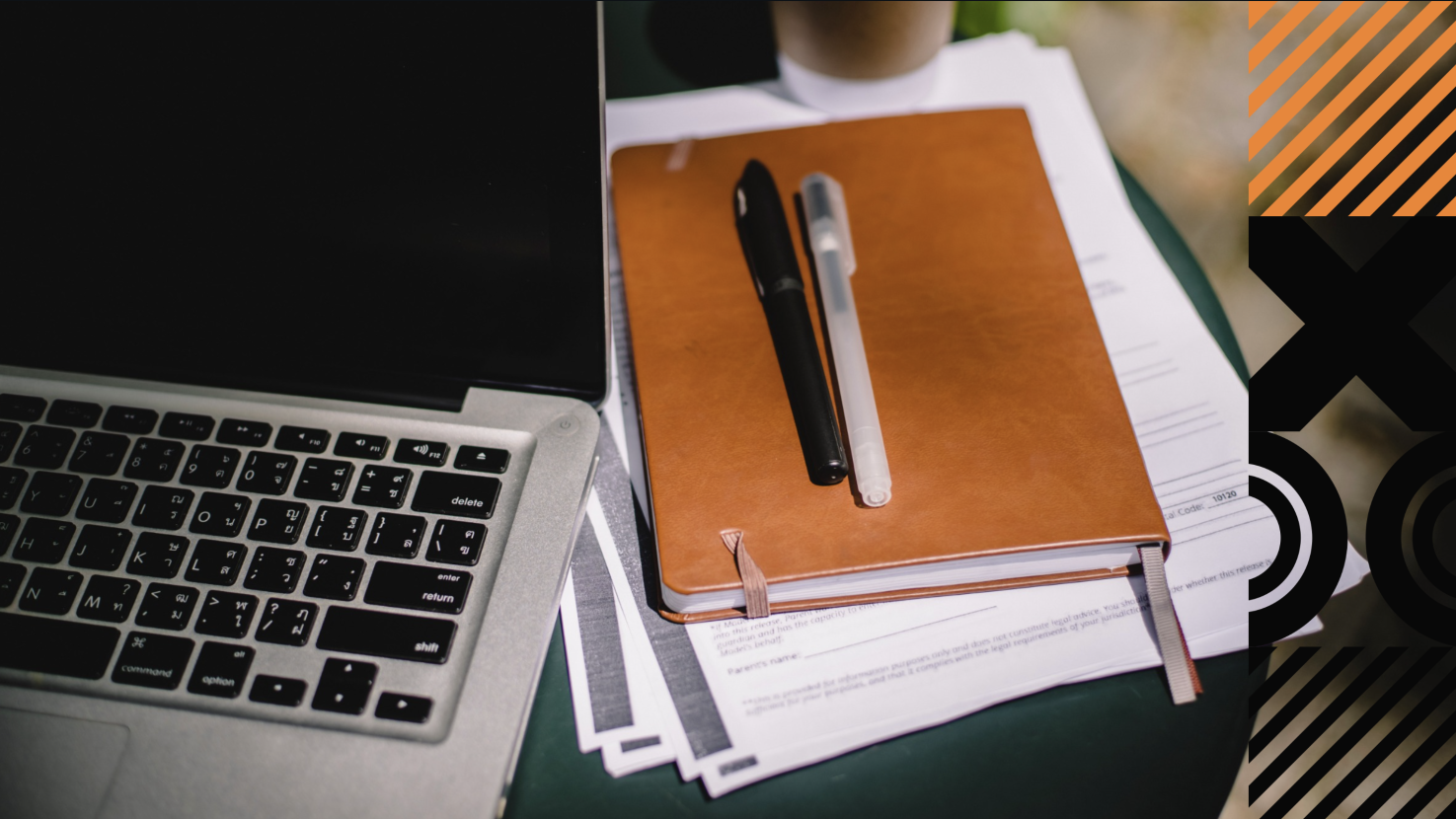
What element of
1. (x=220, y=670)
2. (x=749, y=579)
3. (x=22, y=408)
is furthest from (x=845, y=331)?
(x=22, y=408)

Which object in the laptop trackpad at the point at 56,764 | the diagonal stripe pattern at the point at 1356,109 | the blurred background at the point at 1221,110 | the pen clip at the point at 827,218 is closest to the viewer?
the laptop trackpad at the point at 56,764

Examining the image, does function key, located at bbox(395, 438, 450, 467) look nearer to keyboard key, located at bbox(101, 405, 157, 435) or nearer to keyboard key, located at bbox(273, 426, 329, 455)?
keyboard key, located at bbox(273, 426, 329, 455)

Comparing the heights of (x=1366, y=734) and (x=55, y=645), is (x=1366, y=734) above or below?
below

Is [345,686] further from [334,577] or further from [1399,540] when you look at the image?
[1399,540]

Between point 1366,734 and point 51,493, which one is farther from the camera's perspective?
point 1366,734

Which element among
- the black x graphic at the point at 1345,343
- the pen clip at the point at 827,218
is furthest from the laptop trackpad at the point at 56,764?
the black x graphic at the point at 1345,343

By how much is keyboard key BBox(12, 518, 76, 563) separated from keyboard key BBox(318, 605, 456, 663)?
0.16 meters

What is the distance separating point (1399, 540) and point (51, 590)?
2.78 feet

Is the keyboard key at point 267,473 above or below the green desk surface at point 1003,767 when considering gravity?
above

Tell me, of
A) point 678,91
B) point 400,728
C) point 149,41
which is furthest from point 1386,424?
point 149,41

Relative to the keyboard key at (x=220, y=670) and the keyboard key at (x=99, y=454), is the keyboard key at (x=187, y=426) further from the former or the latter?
the keyboard key at (x=220, y=670)

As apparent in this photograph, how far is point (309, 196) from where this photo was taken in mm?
447

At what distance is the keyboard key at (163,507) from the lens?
442 millimetres

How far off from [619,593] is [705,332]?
17 cm
